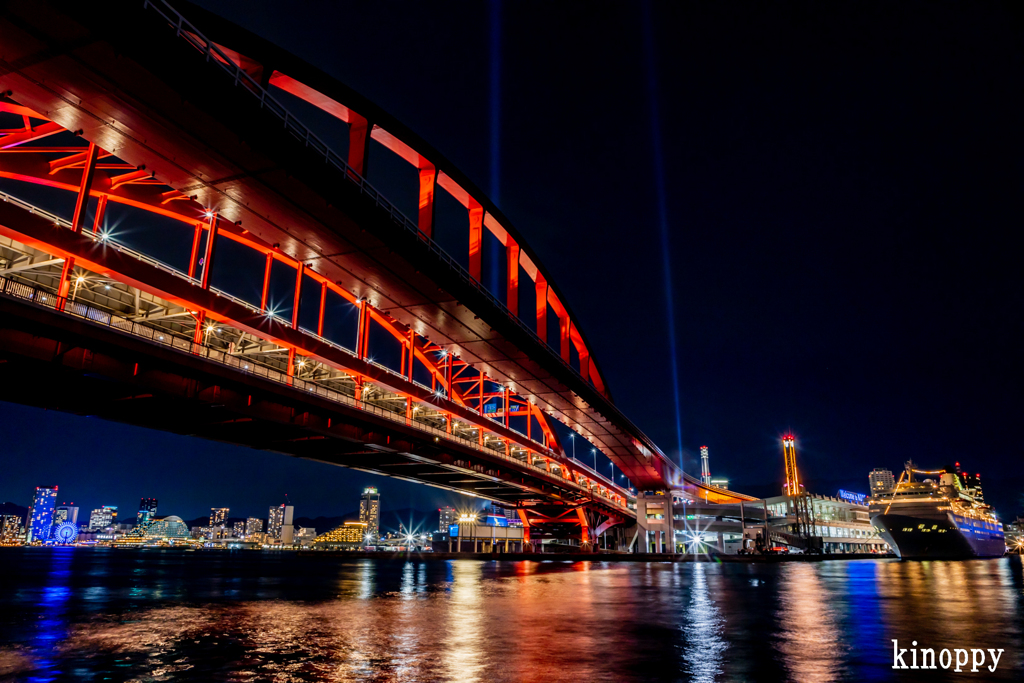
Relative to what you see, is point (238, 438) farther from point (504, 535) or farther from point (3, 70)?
point (504, 535)

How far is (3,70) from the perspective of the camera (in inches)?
575

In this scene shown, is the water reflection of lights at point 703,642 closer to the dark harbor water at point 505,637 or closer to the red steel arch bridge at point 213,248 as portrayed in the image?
the dark harbor water at point 505,637

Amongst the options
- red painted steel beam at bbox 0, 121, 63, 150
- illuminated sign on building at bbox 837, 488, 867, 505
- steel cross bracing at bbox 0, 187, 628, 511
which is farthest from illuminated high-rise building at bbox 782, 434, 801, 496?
red painted steel beam at bbox 0, 121, 63, 150

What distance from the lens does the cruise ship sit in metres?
73.8

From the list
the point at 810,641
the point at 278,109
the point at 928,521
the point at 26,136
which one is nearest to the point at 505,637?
the point at 810,641

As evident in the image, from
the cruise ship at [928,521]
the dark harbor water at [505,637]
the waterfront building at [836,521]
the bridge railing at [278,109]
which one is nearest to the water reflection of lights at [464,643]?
the dark harbor water at [505,637]

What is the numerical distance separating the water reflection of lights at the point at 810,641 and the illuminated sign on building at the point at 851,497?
144532 millimetres

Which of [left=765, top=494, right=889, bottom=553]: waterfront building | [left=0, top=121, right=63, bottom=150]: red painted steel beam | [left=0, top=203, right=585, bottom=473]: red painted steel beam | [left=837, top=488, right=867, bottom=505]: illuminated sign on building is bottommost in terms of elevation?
[left=765, top=494, right=889, bottom=553]: waterfront building

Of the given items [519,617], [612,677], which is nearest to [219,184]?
[519,617]

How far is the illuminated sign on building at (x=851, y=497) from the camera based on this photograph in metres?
149

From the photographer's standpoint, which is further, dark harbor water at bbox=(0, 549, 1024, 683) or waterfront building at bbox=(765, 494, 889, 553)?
waterfront building at bbox=(765, 494, 889, 553)

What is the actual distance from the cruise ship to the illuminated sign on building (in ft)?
222

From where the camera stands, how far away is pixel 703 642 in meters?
14.2
